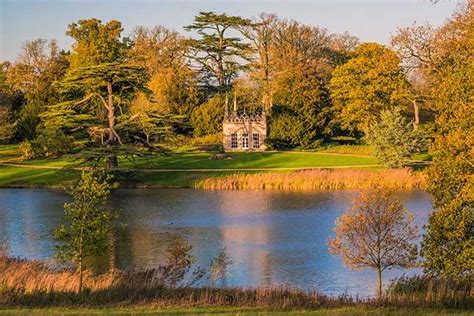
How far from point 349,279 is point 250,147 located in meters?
36.8

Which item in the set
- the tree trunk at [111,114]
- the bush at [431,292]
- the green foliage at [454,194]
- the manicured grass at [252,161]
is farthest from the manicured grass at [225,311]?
the manicured grass at [252,161]

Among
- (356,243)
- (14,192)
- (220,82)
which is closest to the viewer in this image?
(356,243)

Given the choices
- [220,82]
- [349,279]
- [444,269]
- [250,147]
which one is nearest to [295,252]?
[349,279]

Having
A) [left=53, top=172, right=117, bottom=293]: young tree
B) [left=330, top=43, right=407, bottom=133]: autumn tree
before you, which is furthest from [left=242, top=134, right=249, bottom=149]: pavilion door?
[left=53, top=172, right=117, bottom=293]: young tree

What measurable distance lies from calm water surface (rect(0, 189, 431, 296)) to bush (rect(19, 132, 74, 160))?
35.8ft

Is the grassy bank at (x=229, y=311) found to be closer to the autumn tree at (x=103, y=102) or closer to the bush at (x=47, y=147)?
the autumn tree at (x=103, y=102)

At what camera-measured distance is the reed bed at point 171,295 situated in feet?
44.0

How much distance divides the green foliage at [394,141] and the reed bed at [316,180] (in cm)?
143

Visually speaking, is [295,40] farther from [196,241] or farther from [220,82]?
[196,241]

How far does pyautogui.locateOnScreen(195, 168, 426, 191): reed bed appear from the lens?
125 feet

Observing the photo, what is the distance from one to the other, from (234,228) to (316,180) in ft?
42.8

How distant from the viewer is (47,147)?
50531 millimetres

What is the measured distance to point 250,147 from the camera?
54.7 metres

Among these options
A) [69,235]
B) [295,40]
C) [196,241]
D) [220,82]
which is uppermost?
[295,40]
